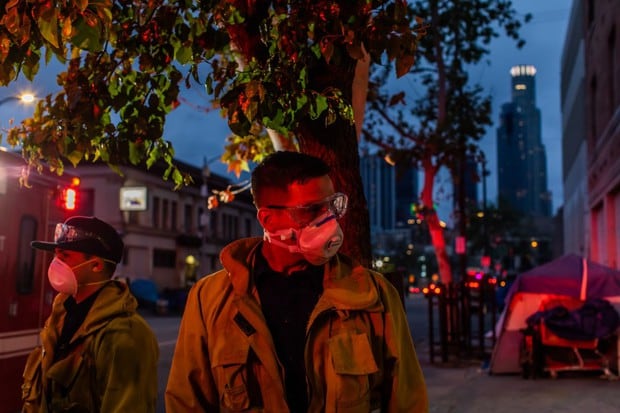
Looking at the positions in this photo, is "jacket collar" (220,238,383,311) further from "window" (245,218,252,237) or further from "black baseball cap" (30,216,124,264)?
"window" (245,218,252,237)

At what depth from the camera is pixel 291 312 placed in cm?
282

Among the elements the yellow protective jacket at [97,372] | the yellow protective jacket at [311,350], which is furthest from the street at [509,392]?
the yellow protective jacket at [311,350]

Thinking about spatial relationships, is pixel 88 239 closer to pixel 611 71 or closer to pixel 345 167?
pixel 345 167

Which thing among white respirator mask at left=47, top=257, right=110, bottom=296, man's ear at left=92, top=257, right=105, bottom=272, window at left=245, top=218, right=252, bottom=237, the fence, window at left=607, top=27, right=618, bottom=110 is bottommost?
the fence

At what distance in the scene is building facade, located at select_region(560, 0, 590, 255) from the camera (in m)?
37.1

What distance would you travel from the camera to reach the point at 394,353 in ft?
9.28

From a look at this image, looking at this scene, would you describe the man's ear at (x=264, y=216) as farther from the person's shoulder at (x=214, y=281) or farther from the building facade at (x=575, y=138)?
the building facade at (x=575, y=138)

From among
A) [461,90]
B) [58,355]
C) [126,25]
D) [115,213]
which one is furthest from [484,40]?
[115,213]

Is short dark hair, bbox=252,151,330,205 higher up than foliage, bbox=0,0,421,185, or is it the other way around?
foliage, bbox=0,0,421,185

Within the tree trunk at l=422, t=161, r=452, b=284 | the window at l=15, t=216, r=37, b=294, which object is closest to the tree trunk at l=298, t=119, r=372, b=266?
the window at l=15, t=216, r=37, b=294

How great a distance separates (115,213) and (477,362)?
31705 millimetres

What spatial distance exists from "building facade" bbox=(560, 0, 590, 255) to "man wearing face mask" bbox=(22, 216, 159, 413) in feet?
103

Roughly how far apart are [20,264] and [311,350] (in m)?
6.27

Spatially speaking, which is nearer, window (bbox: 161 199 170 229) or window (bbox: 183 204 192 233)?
window (bbox: 161 199 170 229)
